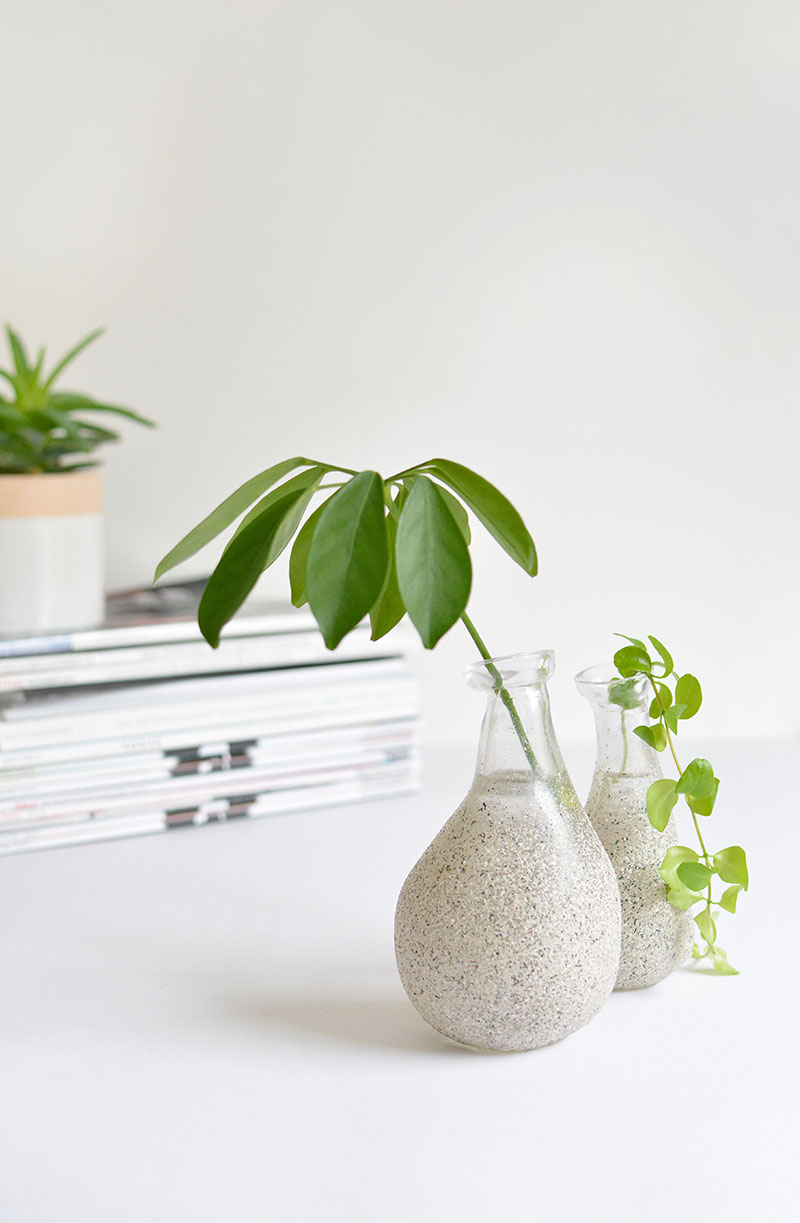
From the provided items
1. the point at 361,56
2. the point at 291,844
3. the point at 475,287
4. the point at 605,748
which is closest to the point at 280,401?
the point at 475,287

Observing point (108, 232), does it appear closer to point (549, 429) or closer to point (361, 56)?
point (361, 56)

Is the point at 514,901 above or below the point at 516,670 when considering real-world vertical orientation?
below

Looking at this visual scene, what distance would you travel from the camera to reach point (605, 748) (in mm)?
683

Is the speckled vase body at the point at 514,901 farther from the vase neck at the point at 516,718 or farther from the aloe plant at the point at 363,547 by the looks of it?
the aloe plant at the point at 363,547

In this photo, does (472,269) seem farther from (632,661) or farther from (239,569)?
(239,569)

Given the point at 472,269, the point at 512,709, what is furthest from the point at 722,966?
the point at 472,269

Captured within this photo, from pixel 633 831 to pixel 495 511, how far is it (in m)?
0.23

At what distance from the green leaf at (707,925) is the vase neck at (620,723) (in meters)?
0.09

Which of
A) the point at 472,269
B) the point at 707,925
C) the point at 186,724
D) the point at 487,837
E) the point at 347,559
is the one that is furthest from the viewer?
the point at 472,269

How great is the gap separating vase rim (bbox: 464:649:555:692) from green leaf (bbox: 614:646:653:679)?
3.2 inches

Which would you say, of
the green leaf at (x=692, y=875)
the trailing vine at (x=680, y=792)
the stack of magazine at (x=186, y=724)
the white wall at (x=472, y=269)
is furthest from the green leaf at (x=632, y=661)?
the white wall at (x=472, y=269)

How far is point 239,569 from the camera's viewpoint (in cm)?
52

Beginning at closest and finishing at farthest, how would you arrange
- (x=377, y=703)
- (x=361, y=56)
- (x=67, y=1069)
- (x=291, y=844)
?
1. (x=67, y=1069)
2. (x=291, y=844)
3. (x=377, y=703)
4. (x=361, y=56)

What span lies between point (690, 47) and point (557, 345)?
0.34 metres
